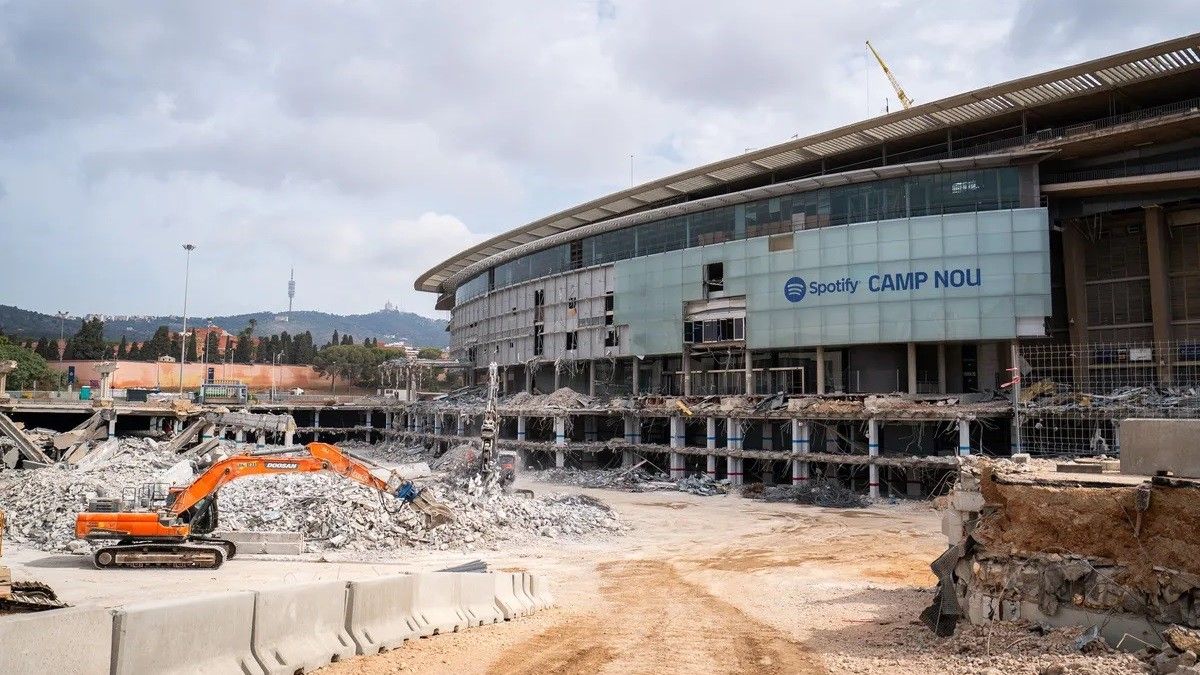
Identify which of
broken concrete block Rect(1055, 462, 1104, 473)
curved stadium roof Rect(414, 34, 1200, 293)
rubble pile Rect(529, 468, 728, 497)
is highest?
curved stadium roof Rect(414, 34, 1200, 293)

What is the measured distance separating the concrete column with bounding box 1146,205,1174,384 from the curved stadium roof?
24.8 feet

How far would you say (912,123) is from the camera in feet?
151

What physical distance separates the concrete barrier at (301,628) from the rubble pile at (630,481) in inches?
1511

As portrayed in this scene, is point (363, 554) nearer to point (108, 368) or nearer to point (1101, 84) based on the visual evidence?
point (1101, 84)

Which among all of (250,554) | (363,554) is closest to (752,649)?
(363,554)

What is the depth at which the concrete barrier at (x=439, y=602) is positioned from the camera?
10734 mm

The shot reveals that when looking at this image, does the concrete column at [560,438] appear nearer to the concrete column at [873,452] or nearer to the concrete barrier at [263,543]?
the concrete column at [873,452]

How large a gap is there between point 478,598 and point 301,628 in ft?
15.5

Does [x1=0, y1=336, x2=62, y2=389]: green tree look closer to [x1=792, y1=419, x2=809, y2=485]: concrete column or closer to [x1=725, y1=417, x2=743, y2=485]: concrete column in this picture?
[x1=725, y1=417, x2=743, y2=485]: concrete column

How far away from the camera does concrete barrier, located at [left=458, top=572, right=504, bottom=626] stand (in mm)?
12062

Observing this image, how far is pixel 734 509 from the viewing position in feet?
→ 130

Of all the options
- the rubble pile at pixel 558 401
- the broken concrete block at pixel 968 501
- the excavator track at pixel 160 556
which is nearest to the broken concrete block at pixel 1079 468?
the broken concrete block at pixel 968 501

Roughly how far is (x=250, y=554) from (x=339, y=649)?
1657cm

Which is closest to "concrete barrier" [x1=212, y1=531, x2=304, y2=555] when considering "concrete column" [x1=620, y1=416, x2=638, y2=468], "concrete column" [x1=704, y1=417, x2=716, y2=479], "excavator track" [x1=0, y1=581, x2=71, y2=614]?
"excavator track" [x1=0, y1=581, x2=71, y2=614]
